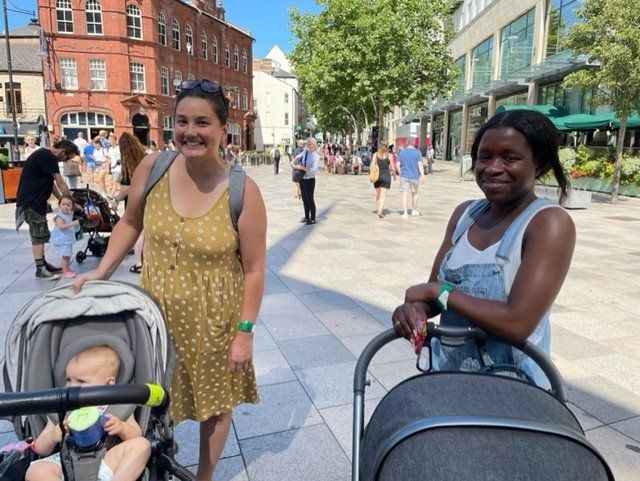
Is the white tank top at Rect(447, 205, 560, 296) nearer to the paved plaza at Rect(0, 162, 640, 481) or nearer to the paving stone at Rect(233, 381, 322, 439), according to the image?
the paved plaza at Rect(0, 162, 640, 481)

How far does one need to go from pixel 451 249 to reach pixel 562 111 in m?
24.3

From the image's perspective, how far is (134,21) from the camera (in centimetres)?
3603

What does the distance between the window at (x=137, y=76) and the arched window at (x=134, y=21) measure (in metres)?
2.19

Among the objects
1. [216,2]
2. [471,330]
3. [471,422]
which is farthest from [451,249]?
[216,2]

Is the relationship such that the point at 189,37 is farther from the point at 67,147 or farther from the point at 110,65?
the point at 67,147

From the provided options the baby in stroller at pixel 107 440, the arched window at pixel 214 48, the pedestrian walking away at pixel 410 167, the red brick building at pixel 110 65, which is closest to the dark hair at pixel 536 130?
the baby in stroller at pixel 107 440

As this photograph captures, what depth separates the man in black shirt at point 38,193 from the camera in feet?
19.0

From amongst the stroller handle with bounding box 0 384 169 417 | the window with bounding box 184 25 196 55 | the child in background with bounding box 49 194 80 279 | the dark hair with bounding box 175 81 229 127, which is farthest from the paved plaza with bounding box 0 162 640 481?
the window with bounding box 184 25 196 55

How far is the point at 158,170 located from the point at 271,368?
2.13 meters

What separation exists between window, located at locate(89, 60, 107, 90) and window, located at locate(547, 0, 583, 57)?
99.0 feet

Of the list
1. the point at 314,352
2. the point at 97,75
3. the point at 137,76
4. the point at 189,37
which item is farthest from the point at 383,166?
the point at 189,37

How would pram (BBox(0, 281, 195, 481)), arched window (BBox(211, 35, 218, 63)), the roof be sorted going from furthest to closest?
arched window (BBox(211, 35, 218, 63)) → the roof → pram (BBox(0, 281, 195, 481))

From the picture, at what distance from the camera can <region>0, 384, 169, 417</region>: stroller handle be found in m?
1.17

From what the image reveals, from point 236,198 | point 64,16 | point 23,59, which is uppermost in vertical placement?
point 64,16
